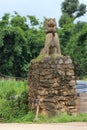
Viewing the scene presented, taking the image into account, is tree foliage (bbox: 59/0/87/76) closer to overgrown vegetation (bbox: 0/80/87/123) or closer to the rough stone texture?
overgrown vegetation (bbox: 0/80/87/123)

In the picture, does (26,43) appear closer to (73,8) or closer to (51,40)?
(73,8)

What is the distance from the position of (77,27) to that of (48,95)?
92.0 ft

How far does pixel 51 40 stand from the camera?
54.8ft

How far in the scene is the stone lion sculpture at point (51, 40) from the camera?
16.4m

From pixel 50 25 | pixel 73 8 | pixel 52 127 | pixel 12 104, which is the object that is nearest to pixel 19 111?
Result: pixel 12 104

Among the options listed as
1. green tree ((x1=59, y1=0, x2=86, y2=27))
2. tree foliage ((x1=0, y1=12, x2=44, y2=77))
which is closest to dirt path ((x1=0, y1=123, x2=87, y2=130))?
tree foliage ((x1=0, y1=12, x2=44, y2=77))

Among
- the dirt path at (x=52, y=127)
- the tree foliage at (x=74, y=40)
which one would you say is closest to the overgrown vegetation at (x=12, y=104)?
the dirt path at (x=52, y=127)

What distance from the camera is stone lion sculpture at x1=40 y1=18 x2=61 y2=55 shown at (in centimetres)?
1641

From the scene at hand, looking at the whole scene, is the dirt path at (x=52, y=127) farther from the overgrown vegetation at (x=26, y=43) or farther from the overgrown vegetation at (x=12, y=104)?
the overgrown vegetation at (x=26, y=43)

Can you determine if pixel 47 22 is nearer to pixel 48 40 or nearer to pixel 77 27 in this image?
pixel 48 40

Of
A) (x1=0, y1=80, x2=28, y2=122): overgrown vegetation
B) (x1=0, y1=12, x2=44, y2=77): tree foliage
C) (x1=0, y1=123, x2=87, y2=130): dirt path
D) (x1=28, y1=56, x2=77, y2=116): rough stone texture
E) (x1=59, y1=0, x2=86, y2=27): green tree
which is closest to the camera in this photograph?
(x1=0, y1=123, x2=87, y2=130): dirt path

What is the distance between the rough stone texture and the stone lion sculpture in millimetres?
736

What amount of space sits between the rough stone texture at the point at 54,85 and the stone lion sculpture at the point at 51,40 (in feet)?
2.41

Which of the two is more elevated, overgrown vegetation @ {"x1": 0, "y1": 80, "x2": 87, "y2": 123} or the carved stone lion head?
the carved stone lion head
